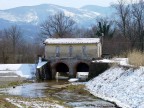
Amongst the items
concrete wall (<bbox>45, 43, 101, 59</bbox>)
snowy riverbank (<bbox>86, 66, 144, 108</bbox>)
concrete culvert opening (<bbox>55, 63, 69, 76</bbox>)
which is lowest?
concrete culvert opening (<bbox>55, 63, 69, 76</bbox>)

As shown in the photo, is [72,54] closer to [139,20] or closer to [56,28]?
[139,20]

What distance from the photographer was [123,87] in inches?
1361

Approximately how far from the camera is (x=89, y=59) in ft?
201

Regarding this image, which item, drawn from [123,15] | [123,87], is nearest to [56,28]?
[123,15]

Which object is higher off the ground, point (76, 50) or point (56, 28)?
point (56, 28)

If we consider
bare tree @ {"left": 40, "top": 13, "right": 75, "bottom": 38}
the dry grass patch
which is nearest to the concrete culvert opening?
the dry grass patch

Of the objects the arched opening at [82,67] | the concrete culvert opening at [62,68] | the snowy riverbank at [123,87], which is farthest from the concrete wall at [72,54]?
the snowy riverbank at [123,87]

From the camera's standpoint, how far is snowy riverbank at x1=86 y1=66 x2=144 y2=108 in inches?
1145

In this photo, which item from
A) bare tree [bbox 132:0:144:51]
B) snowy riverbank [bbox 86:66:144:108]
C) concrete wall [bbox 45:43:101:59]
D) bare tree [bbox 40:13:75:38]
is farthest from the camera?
bare tree [bbox 40:13:75:38]

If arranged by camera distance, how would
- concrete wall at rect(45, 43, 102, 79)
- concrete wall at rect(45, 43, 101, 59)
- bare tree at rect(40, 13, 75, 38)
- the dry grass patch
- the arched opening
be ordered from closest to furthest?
the dry grass patch < concrete wall at rect(45, 43, 102, 79) < concrete wall at rect(45, 43, 101, 59) < the arched opening < bare tree at rect(40, 13, 75, 38)

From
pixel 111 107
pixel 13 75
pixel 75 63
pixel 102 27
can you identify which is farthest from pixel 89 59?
pixel 111 107

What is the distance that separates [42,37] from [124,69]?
5837cm

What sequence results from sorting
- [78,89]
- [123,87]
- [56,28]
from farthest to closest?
[56,28] → [78,89] → [123,87]

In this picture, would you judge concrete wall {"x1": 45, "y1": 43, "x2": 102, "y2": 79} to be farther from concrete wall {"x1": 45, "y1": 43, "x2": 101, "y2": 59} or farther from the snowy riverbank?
the snowy riverbank
